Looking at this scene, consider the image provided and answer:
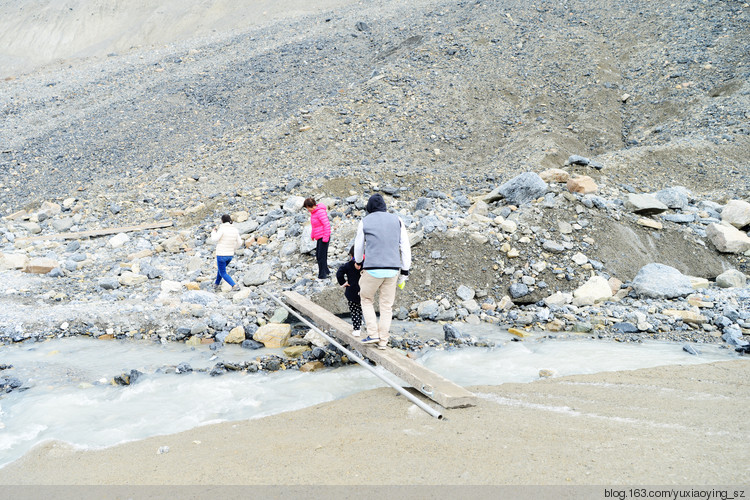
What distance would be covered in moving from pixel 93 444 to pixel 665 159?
12.7 m

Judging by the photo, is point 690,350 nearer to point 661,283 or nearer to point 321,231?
point 661,283

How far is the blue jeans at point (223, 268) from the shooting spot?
26.1ft

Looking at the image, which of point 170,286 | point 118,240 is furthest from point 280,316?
point 118,240

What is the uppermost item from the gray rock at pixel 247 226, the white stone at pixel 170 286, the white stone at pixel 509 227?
the gray rock at pixel 247 226

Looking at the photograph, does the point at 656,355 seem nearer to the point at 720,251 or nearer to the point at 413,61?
the point at 720,251

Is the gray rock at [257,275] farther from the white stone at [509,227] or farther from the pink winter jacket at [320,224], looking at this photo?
the white stone at [509,227]

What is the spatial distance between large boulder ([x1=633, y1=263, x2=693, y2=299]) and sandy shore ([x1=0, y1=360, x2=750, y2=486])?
2.93m

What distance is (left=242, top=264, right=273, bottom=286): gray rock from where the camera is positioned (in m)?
8.23

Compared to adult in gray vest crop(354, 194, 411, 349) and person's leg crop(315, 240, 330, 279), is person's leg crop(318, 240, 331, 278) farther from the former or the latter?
adult in gray vest crop(354, 194, 411, 349)

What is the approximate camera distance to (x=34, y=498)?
3227 millimetres

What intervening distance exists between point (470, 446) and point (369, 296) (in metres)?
2.09

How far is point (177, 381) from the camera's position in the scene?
5.59m

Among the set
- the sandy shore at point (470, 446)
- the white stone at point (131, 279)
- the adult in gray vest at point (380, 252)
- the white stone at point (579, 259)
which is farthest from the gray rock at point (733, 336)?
the white stone at point (131, 279)

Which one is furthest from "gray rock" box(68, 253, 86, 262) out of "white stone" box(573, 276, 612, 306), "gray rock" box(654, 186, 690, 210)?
"gray rock" box(654, 186, 690, 210)
